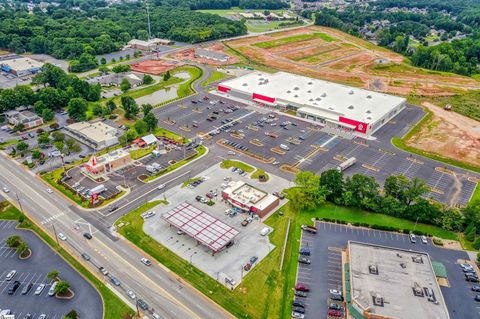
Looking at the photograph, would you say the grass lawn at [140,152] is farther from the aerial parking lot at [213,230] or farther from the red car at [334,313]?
the red car at [334,313]

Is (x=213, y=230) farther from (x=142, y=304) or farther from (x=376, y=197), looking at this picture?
(x=376, y=197)

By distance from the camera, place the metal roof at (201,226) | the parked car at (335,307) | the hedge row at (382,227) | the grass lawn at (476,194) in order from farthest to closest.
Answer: the grass lawn at (476,194) < the hedge row at (382,227) < the metal roof at (201,226) < the parked car at (335,307)

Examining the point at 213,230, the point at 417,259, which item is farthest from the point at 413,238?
the point at 213,230

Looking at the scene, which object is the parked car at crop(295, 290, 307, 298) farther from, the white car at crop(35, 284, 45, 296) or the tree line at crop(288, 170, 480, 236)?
the white car at crop(35, 284, 45, 296)

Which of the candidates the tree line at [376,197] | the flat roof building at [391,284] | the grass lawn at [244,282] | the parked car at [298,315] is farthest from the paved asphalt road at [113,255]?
the tree line at [376,197]

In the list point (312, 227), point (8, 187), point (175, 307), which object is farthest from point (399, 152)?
point (8, 187)

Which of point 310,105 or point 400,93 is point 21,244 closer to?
point 310,105
